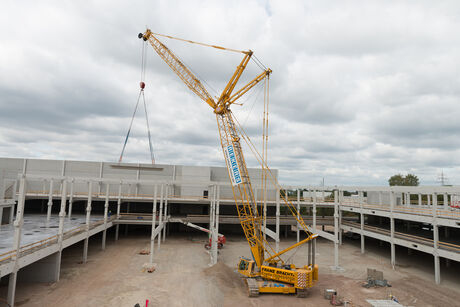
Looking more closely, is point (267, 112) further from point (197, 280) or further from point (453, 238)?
point (453, 238)

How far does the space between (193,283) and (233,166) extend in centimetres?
1203

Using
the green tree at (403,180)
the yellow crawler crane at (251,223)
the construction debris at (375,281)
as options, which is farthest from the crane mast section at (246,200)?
the green tree at (403,180)

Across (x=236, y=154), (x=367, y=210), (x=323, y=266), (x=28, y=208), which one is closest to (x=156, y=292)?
(x=236, y=154)

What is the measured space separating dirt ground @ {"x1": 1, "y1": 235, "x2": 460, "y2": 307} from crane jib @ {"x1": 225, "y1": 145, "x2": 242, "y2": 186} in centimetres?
911

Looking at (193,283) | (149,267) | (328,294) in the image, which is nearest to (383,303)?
(328,294)

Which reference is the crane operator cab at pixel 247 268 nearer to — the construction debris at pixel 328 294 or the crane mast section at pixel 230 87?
the construction debris at pixel 328 294

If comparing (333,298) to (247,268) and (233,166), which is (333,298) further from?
(233,166)

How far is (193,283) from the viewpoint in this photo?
2427cm

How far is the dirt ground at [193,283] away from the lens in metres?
20.7

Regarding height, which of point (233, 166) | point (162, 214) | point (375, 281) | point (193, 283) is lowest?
point (193, 283)

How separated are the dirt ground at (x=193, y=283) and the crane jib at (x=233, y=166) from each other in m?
9.11

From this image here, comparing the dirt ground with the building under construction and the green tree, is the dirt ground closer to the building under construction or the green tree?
the building under construction

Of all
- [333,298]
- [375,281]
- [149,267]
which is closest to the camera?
[333,298]

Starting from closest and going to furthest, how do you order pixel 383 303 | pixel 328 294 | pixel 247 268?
pixel 383 303, pixel 328 294, pixel 247 268
